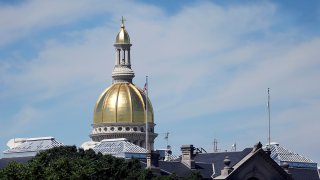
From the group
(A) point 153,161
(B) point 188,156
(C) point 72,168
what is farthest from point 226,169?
(C) point 72,168

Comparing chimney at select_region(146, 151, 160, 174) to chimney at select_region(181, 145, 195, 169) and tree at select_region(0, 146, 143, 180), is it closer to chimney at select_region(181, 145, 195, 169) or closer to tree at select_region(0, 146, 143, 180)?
tree at select_region(0, 146, 143, 180)

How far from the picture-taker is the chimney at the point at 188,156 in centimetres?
15612

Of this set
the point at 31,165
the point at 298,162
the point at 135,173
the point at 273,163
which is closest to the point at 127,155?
the point at 298,162

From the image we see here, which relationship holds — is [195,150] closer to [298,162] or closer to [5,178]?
[298,162]

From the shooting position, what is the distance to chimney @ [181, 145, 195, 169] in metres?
156

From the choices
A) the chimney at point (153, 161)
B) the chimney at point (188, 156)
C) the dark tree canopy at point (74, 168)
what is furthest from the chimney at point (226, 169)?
the dark tree canopy at point (74, 168)

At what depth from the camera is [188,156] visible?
15712 centimetres

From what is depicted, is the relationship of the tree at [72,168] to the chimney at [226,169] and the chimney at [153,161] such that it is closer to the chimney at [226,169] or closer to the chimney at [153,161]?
the chimney at [153,161]

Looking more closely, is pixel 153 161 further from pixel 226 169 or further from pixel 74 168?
pixel 74 168

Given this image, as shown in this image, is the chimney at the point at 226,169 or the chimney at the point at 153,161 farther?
the chimney at the point at 226,169

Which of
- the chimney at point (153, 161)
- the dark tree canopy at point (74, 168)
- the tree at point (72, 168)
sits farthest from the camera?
the chimney at point (153, 161)

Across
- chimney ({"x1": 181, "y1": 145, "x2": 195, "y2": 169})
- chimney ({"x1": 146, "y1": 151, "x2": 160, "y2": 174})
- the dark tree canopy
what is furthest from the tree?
chimney ({"x1": 181, "y1": 145, "x2": 195, "y2": 169})

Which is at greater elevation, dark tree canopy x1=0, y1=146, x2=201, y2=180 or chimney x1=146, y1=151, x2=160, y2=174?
chimney x1=146, y1=151, x2=160, y2=174

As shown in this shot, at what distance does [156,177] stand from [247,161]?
2438cm
